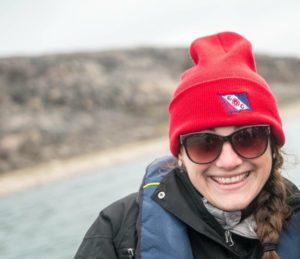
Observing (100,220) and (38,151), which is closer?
(100,220)

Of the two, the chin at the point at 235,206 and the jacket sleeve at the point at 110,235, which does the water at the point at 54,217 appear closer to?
the jacket sleeve at the point at 110,235

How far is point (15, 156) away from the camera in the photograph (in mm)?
28594

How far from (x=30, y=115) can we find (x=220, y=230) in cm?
3307

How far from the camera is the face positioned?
2.24 metres

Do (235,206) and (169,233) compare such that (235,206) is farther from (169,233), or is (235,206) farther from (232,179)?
(169,233)

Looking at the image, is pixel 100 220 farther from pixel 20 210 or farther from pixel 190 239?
pixel 20 210

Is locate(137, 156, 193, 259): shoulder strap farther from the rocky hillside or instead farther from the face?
the rocky hillside

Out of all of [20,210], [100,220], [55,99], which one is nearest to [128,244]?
[100,220]

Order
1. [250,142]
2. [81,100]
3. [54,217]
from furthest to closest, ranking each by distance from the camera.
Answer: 1. [81,100]
2. [54,217]
3. [250,142]

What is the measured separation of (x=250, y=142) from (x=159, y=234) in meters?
0.56

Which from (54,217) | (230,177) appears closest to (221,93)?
(230,177)

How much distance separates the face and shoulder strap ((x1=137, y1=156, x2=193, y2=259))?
199mm

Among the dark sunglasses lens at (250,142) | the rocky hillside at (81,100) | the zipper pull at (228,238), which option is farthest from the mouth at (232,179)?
the rocky hillside at (81,100)

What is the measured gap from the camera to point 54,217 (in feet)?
37.4
